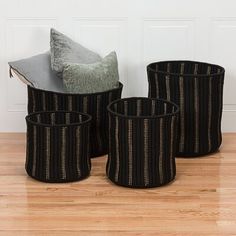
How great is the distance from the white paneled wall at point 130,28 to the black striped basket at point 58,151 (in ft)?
2.79

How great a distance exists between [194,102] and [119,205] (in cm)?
86

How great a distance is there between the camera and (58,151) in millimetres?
3066

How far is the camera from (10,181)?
317 centimetres

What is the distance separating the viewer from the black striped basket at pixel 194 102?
11.2 ft

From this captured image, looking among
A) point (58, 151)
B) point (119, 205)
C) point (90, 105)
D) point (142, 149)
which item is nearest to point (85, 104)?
point (90, 105)

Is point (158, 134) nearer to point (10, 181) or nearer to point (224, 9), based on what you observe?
point (10, 181)

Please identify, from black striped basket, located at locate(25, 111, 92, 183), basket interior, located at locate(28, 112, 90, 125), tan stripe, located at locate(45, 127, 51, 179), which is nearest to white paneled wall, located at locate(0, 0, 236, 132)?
basket interior, located at locate(28, 112, 90, 125)

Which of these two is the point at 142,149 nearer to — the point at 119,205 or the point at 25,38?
the point at 119,205

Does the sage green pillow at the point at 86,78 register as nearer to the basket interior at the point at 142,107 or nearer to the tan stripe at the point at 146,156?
the basket interior at the point at 142,107

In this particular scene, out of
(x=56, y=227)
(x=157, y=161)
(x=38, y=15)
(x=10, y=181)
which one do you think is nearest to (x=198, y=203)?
(x=157, y=161)

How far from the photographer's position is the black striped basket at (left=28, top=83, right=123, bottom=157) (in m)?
3.39

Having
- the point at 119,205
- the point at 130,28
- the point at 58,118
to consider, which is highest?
the point at 130,28

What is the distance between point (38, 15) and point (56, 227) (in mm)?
1650

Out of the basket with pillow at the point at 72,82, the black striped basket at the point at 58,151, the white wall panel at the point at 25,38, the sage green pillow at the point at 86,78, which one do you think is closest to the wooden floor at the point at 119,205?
the black striped basket at the point at 58,151
